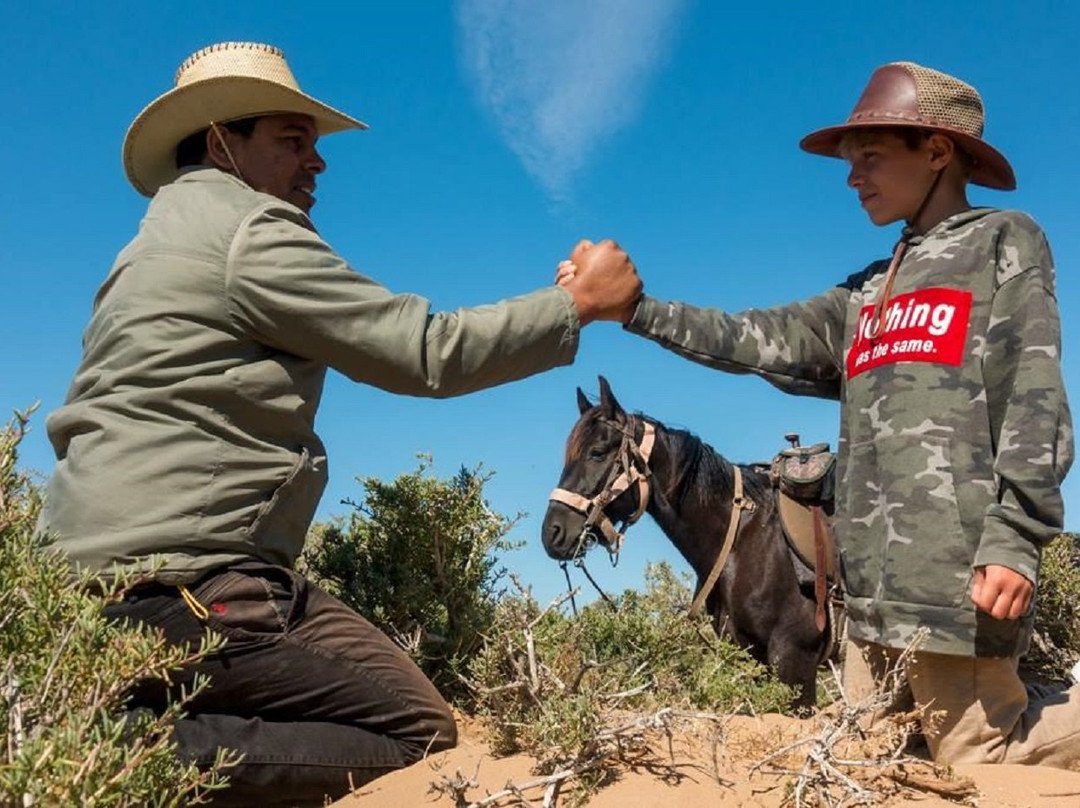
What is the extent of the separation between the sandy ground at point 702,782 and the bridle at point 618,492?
3.06m

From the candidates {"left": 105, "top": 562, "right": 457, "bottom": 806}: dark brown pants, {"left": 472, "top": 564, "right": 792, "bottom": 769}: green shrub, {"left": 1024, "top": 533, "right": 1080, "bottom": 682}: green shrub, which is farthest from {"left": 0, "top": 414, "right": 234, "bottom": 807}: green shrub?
{"left": 1024, "top": 533, "right": 1080, "bottom": 682}: green shrub

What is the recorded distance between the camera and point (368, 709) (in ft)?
12.3

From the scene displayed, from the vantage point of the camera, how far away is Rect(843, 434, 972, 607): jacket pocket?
144 inches

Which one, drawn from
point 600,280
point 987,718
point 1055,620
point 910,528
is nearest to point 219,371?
point 600,280

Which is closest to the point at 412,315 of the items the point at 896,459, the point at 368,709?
the point at 368,709

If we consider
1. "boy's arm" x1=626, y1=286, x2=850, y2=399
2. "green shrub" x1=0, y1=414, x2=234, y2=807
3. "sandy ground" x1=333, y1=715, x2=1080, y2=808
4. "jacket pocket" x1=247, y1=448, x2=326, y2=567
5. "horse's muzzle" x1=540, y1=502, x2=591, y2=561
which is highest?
"boy's arm" x1=626, y1=286, x2=850, y2=399

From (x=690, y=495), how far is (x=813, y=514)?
826mm

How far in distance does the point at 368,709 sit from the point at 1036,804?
225 centimetres

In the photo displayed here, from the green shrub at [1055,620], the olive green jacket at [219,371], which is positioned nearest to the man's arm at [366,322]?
the olive green jacket at [219,371]

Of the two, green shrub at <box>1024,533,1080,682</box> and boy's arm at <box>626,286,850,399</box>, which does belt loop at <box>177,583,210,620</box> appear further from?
green shrub at <box>1024,533,1080,682</box>

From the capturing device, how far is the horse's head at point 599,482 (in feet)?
22.1

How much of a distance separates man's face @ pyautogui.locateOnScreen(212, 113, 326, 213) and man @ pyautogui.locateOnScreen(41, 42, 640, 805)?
0.23 meters

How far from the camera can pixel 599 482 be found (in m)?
6.83

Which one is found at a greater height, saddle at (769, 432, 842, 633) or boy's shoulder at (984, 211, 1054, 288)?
boy's shoulder at (984, 211, 1054, 288)
